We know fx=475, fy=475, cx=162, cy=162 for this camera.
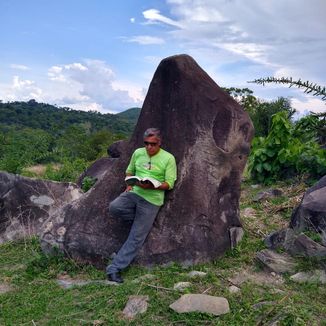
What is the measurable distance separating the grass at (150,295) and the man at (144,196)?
0.25 meters

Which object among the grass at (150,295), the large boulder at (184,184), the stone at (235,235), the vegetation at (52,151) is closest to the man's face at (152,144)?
the large boulder at (184,184)

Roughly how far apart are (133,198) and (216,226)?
3.49 ft

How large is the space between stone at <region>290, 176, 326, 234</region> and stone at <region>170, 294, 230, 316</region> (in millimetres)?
1865

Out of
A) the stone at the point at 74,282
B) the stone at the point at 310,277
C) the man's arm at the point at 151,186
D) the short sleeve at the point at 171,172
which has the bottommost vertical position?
the stone at the point at 74,282

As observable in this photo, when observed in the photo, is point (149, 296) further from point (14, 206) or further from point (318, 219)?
point (14, 206)

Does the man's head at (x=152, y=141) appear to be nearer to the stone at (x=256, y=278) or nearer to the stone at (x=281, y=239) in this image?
the stone at (x=256, y=278)

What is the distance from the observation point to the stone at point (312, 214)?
551 centimetres

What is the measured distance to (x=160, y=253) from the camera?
5.31 metres

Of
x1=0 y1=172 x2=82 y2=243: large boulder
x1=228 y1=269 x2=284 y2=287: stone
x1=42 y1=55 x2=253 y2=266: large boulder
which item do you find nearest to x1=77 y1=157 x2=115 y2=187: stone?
x1=0 y1=172 x2=82 y2=243: large boulder

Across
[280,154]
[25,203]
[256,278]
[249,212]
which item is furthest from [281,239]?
[280,154]

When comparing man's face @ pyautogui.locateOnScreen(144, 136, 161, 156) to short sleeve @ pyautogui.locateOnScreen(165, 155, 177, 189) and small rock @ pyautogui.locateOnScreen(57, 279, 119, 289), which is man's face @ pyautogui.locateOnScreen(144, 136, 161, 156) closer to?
short sleeve @ pyautogui.locateOnScreen(165, 155, 177, 189)

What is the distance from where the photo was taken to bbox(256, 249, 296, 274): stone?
16.4 feet

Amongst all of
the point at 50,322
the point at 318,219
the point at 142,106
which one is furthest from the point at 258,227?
the point at 50,322

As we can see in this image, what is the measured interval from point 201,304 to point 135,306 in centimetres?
58
